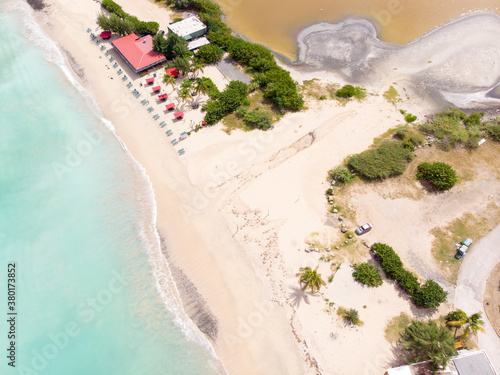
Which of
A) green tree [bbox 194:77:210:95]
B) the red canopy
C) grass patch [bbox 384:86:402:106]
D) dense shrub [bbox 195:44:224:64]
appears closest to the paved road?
grass patch [bbox 384:86:402:106]

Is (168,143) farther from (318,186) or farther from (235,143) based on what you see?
(318,186)

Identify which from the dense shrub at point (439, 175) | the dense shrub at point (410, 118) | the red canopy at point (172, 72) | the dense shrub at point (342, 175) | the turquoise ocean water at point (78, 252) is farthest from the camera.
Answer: the red canopy at point (172, 72)

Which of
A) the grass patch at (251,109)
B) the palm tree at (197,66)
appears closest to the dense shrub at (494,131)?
the grass patch at (251,109)

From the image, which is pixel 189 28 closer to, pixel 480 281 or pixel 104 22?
pixel 104 22

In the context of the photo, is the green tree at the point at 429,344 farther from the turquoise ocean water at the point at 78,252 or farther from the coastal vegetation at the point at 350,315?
the turquoise ocean water at the point at 78,252

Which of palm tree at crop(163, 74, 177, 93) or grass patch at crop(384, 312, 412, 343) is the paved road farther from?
palm tree at crop(163, 74, 177, 93)

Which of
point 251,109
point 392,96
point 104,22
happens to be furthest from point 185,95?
point 392,96
